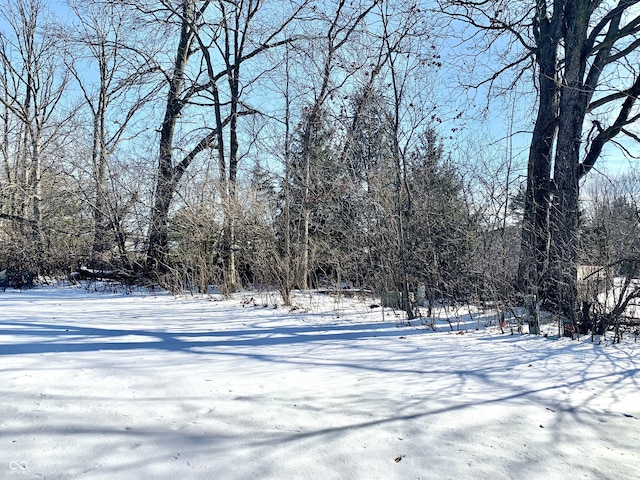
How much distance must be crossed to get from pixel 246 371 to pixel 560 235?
15.9 feet

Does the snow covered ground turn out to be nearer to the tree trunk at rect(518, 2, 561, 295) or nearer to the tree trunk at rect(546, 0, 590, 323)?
the tree trunk at rect(546, 0, 590, 323)

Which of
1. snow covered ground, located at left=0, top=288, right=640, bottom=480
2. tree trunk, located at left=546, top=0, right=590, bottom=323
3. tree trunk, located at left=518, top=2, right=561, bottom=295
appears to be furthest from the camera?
tree trunk, located at left=518, top=2, right=561, bottom=295

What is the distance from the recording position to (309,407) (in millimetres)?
2729

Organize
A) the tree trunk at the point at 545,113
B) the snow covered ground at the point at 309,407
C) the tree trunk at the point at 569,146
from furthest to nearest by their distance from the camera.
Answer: the tree trunk at the point at 545,113
the tree trunk at the point at 569,146
the snow covered ground at the point at 309,407

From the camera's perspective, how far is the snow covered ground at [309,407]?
2.02 meters

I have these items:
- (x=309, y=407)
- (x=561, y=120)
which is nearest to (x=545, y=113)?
(x=561, y=120)

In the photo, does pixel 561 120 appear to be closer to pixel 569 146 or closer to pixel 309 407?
pixel 569 146

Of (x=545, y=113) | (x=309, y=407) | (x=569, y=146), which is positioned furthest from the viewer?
(x=545, y=113)

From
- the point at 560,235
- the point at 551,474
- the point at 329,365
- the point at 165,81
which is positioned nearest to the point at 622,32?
Answer: the point at 560,235

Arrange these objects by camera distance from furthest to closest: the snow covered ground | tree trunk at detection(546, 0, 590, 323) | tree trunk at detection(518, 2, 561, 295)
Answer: tree trunk at detection(518, 2, 561, 295) < tree trunk at detection(546, 0, 590, 323) < the snow covered ground

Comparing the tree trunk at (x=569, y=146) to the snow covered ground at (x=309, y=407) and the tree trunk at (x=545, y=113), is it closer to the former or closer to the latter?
the tree trunk at (x=545, y=113)

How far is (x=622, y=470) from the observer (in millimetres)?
2094

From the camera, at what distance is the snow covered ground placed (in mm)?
2020

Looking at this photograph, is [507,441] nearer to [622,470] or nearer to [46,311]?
[622,470]
